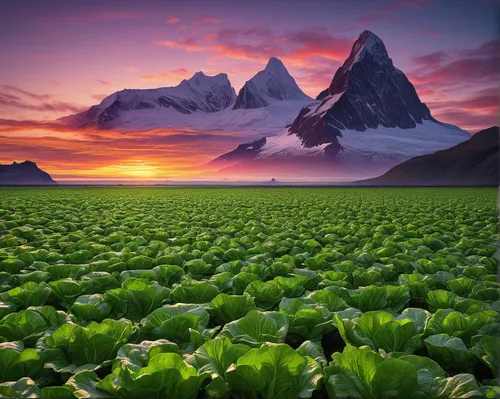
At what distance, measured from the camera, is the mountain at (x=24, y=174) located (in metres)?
174

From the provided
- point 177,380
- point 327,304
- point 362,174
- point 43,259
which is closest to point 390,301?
point 327,304

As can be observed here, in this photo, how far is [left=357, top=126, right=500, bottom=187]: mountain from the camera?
400 feet

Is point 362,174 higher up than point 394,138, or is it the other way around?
point 394,138

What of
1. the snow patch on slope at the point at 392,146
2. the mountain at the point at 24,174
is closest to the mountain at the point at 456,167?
the snow patch on slope at the point at 392,146

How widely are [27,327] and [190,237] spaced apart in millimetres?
5199

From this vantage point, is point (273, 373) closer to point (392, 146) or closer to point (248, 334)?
point (248, 334)

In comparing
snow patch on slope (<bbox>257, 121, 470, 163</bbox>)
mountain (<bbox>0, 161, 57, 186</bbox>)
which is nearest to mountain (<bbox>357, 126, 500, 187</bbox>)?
snow patch on slope (<bbox>257, 121, 470, 163</bbox>)

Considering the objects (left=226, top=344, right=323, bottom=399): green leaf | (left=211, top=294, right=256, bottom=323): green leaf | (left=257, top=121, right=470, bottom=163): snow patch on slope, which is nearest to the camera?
(left=226, top=344, right=323, bottom=399): green leaf

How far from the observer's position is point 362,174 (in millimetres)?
177625

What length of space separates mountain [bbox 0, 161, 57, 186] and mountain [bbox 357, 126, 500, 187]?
120m

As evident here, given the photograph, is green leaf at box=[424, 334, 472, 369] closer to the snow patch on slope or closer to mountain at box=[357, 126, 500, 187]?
mountain at box=[357, 126, 500, 187]

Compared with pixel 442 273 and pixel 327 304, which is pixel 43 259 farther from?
pixel 442 273

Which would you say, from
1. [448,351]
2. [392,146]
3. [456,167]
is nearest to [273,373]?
[448,351]

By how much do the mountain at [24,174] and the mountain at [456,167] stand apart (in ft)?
394
